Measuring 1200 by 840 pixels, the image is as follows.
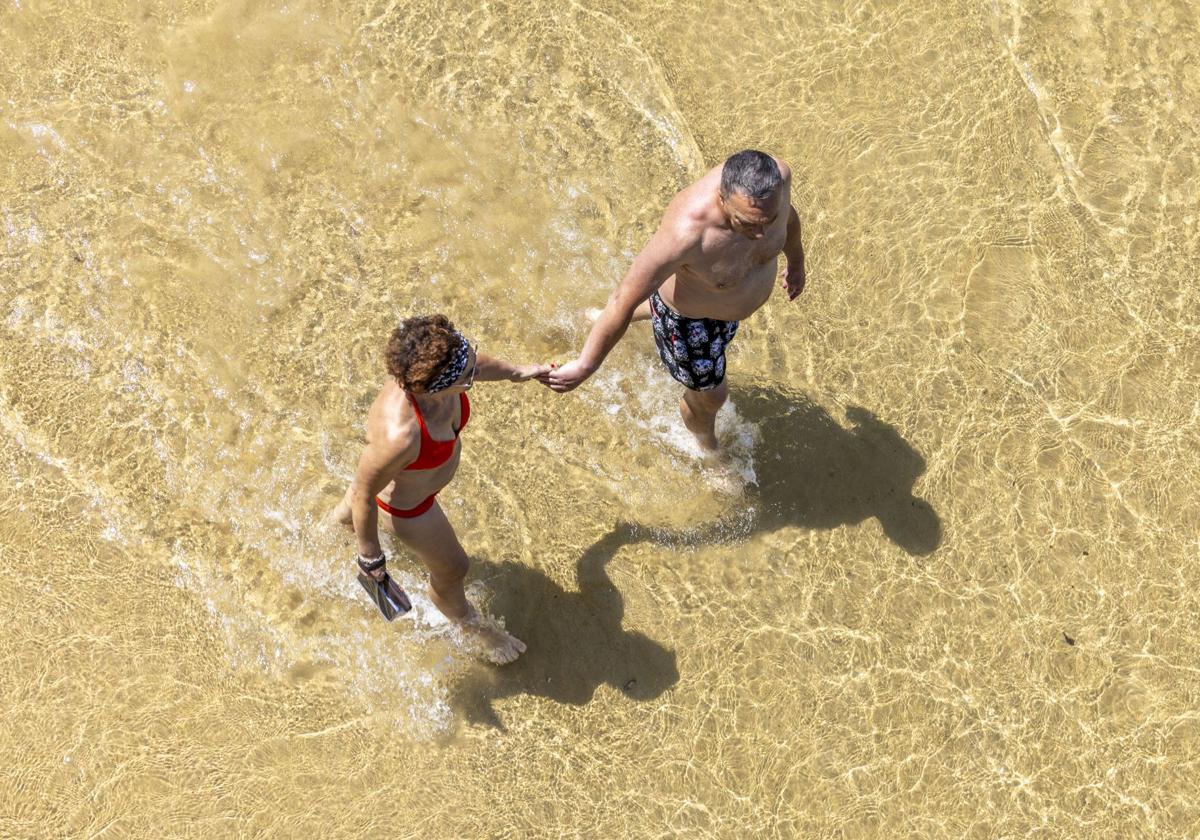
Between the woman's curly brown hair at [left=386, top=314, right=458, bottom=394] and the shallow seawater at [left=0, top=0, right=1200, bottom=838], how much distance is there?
1.92m

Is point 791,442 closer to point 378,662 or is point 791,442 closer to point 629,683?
point 629,683

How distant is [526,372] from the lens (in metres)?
4.13

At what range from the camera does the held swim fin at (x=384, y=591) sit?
396 cm

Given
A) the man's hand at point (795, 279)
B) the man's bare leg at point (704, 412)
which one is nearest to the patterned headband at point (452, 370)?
the man's bare leg at point (704, 412)

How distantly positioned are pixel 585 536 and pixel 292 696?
1.61m

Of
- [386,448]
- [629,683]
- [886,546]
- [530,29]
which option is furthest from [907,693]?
[530,29]

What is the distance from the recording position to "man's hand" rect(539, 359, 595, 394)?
4172 millimetres

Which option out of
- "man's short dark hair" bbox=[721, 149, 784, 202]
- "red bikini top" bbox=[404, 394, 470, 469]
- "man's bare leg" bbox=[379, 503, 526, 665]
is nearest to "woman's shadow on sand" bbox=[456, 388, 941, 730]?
"man's bare leg" bbox=[379, 503, 526, 665]

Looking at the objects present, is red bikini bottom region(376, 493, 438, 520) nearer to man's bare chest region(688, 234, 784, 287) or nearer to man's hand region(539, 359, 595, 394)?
man's hand region(539, 359, 595, 394)

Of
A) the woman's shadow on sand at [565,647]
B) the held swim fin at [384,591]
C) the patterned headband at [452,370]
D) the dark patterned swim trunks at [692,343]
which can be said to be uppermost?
the patterned headband at [452,370]

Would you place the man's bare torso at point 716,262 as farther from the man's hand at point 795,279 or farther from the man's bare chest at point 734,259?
the man's hand at point 795,279

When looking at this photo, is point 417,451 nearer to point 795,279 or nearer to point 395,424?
point 395,424

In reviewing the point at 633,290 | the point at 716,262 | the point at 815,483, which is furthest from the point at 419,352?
the point at 815,483

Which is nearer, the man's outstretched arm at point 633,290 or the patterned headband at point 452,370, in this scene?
the patterned headband at point 452,370
